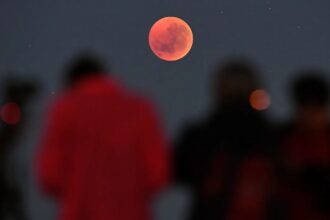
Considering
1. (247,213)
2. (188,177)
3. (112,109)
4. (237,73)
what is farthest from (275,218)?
(112,109)

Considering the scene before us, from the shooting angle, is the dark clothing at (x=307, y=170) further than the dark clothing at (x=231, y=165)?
Yes

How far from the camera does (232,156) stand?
242 centimetres

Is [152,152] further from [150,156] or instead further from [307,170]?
[307,170]

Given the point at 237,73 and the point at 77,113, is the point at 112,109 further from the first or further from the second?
the point at 237,73

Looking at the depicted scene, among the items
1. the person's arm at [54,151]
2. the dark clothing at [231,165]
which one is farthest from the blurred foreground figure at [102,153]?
the dark clothing at [231,165]

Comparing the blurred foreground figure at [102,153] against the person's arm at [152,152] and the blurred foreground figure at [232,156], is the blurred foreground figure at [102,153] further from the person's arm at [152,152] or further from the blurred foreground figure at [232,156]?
the blurred foreground figure at [232,156]

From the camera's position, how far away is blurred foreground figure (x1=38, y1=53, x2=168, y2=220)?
96.3 inches

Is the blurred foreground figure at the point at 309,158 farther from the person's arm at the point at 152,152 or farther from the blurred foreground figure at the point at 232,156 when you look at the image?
the person's arm at the point at 152,152

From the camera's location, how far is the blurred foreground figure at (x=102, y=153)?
245 centimetres

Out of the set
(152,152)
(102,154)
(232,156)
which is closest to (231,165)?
(232,156)

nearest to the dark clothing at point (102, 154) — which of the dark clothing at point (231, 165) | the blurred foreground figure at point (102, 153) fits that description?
the blurred foreground figure at point (102, 153)

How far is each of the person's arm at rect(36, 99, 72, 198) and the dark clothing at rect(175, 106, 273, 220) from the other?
15.1 inches

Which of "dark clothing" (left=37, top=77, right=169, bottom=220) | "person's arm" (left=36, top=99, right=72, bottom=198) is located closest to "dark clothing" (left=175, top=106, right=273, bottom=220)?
"dark clothing" (left=37, top=77, right=169, bottom=220)

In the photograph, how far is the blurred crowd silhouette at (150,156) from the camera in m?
2.41
